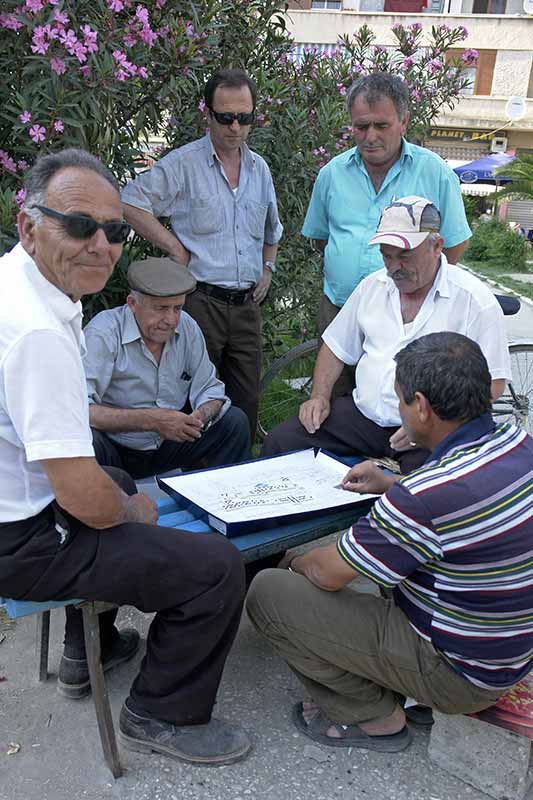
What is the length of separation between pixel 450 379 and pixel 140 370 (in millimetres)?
1568

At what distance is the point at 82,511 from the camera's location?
194 cm

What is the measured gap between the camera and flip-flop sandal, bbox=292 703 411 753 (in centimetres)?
246

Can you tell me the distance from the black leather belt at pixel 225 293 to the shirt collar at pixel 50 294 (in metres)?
2.03

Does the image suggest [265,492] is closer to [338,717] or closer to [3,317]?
[338,717]

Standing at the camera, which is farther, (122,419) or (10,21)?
(122,419)

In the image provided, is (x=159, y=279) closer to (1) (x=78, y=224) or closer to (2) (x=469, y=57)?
(1) (x=78, y=224)

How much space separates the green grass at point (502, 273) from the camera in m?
12.3

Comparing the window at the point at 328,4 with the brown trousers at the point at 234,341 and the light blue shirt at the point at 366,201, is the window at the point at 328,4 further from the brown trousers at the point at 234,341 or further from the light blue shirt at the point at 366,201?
the brown trousers at the point at 234,341

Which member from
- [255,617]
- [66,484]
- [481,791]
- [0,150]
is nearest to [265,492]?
[255,617]

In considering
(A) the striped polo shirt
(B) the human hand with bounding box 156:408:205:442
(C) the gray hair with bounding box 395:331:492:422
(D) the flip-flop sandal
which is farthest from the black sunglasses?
(D) the flip-flop sandal

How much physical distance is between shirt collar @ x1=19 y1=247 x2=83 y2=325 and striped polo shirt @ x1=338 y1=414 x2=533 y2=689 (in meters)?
0.98

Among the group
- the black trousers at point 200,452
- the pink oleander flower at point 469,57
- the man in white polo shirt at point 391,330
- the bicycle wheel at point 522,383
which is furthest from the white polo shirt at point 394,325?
the pink oleander flower at point 469,57

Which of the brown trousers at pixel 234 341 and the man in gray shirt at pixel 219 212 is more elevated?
the man in gray shirt at pixel 219 212

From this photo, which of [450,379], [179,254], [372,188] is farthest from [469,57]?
[450,379]
